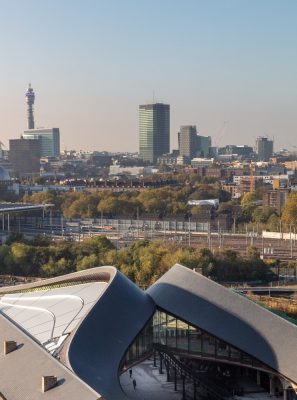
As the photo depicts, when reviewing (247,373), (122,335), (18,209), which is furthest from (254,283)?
(18,209)

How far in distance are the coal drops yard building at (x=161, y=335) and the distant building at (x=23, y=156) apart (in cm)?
15140

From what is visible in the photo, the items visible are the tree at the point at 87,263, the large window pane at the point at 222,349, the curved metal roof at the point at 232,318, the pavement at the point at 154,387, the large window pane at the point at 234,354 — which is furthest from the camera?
the tree at the point at 87,263

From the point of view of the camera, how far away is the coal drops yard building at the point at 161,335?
17438mm

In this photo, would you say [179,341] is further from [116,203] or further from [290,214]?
[116,203]

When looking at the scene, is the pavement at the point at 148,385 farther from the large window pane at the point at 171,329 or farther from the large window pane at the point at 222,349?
the large window pane at the point at 222,349

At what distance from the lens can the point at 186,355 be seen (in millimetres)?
20953

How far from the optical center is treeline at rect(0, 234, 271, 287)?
127ft

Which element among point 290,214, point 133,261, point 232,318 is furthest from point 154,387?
point 290,214

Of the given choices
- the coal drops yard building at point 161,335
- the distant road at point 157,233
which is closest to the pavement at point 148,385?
the coal drops yard building at point 161,335

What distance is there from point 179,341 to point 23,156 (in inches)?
6106

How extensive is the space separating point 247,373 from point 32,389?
844cm

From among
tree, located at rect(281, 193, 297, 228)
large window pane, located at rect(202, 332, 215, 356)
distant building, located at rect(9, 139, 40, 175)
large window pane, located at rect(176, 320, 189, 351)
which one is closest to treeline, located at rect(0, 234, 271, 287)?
large window pane, located at rect(176, 320, 189, 351)

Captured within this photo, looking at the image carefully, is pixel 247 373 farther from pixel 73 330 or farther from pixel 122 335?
pixel 73 330

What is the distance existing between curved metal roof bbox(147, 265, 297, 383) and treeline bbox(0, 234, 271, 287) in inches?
641
